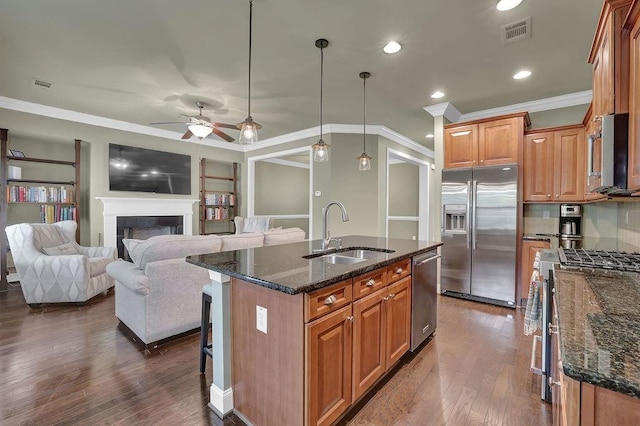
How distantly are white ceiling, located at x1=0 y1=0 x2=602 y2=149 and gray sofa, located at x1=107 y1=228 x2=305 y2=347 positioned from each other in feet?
6.15

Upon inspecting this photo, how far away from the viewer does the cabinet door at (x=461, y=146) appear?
13.5ft

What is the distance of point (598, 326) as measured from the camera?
922 millimetres

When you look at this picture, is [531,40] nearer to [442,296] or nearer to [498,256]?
[498,256]

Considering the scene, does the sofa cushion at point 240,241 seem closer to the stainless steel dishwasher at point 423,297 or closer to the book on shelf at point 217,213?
the stainless steel dishwasher at point 423,297

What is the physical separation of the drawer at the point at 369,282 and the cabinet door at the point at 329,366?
0.44ft

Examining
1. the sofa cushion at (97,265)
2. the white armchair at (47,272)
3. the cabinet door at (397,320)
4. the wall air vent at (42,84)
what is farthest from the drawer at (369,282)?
the wall air vent at (42,84)

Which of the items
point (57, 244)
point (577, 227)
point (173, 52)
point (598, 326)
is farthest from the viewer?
point (57, 244)

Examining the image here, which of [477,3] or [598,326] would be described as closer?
[598,326]

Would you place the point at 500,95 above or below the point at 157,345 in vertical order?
above

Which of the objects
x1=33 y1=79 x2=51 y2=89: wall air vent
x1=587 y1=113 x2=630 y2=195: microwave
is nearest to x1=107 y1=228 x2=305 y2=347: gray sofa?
x1=33 y1=79 x2=51 y2=89: wall air vent

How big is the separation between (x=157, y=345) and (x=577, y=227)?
16.5 feet

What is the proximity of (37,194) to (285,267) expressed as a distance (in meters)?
5.22

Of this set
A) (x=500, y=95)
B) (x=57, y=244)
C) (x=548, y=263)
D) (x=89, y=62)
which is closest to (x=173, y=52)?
(x=89, y=62)

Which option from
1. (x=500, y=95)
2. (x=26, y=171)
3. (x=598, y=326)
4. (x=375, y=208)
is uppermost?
(x=500, y=95)
